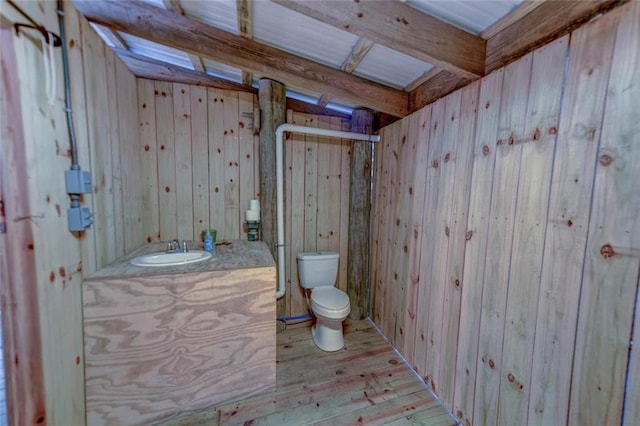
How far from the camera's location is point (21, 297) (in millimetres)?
903

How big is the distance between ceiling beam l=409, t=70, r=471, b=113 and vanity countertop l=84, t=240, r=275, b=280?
1529 mm

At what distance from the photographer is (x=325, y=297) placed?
6.75 feet

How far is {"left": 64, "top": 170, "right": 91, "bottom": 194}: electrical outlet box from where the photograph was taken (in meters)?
1.09

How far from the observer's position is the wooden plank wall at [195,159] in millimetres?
1977

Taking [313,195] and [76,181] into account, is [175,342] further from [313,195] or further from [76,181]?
[313,195]

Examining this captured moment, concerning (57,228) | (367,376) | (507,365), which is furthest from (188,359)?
(507,365)

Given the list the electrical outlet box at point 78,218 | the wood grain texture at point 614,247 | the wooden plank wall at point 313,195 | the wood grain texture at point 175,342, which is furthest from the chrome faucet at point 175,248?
the wood grain texture at point 614,247

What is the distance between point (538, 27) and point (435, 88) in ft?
2.00

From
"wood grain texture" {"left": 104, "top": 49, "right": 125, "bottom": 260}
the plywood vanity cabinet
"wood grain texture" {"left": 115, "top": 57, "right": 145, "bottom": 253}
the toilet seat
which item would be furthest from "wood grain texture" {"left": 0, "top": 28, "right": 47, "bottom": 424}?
the toilet seat

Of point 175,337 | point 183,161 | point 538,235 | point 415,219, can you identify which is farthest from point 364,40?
point 175,337

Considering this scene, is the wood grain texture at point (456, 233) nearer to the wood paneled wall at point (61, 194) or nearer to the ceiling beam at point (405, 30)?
the ceiling beam at point (405, 30)

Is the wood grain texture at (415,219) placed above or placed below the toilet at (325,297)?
above

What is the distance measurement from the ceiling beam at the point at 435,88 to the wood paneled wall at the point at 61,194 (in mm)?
1967

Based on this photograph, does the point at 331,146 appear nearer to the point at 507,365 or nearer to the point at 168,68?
the point at 168,68
